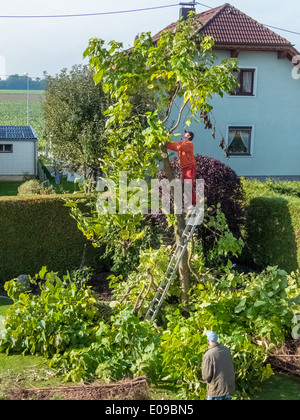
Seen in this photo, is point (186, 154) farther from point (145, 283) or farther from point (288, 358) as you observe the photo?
point (288, 358)

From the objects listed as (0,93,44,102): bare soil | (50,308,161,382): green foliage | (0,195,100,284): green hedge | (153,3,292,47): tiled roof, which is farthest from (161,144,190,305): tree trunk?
(0,93,44,102): bare soil

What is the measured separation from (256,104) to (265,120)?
95cm

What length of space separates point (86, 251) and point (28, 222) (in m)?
1.54

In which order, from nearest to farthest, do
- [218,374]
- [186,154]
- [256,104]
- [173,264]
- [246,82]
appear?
1. [218,374]
2. [186,154]
3. [173,264]
4. [246,82]
5. [256,104]

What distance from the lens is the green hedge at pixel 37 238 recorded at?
46.0 feet

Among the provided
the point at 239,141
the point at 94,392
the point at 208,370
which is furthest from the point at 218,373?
the point at 239,141

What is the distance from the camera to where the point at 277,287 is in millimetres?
9305

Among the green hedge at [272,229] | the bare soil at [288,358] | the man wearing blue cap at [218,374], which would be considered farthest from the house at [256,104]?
the man wearing blue cap at [218,374]

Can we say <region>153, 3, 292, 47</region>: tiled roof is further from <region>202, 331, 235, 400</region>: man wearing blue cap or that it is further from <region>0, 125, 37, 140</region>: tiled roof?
<region>202, 331, 235, 400</region>: man wearing blue cap

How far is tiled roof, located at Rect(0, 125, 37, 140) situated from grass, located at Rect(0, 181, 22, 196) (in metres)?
2.40

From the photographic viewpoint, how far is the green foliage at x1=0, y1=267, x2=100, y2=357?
30.7 ft

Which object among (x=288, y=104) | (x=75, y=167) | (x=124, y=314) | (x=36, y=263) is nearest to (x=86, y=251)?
(x=36, y=263)

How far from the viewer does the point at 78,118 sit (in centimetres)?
2228
